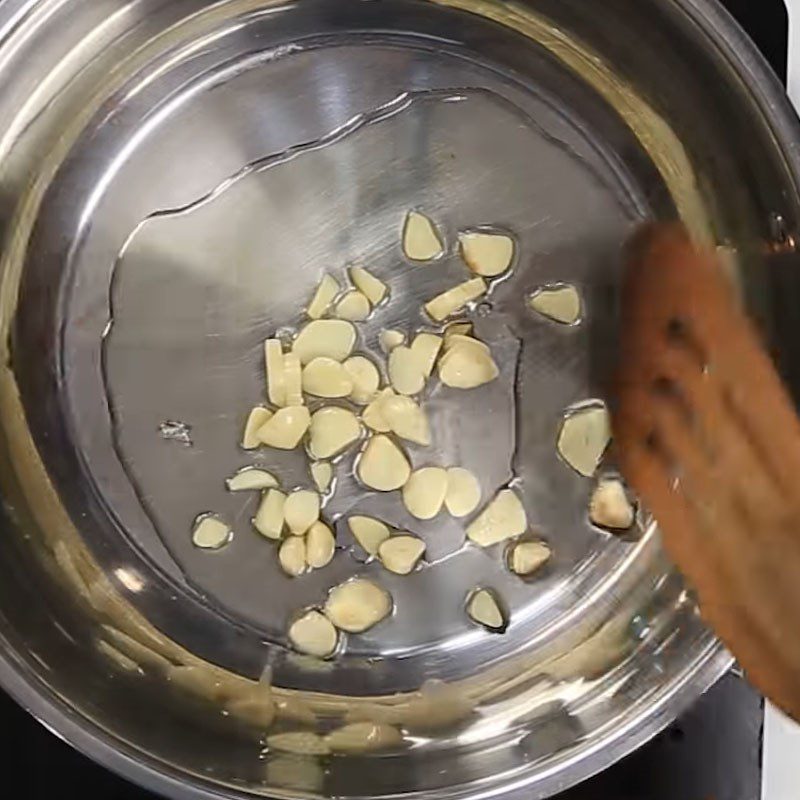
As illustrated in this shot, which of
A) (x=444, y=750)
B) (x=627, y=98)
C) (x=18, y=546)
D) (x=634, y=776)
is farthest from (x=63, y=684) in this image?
(x=627, y=98)

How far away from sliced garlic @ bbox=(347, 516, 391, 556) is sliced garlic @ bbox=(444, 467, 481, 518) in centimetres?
4

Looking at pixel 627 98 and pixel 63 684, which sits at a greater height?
pixel 627 98

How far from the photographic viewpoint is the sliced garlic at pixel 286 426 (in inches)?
A: 28.9

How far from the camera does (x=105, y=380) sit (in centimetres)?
75

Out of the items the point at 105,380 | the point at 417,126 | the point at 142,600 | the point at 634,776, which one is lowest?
the point at 634,776

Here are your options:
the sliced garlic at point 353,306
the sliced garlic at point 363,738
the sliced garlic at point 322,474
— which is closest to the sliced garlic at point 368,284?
the sliced garlic at point 353,306

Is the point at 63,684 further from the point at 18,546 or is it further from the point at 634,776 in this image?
the point at 634,776

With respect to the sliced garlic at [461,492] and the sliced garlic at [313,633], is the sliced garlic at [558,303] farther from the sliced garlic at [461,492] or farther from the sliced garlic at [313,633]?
the sliced garlic at [313,633]

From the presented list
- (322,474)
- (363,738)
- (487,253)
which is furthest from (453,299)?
(363,738)

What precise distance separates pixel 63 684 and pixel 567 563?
32 cm

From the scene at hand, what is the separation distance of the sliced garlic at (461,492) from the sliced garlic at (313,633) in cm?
11

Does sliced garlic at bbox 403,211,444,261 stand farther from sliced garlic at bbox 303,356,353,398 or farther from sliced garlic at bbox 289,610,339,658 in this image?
sliced garlic at bbox 289,610,339,658

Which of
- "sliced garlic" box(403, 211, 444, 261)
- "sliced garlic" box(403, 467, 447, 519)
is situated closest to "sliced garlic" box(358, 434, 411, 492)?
"sliced garlic" box(403, 467, 447, 519)

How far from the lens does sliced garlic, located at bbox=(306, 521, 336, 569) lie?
0.74 m
